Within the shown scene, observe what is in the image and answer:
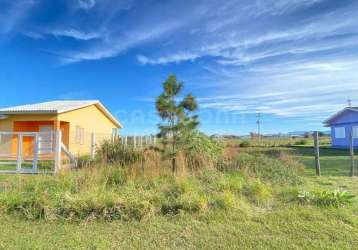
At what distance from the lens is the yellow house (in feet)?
46.9

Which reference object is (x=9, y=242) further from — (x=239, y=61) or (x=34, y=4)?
(x=239, y=61)

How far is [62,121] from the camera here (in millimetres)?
15484

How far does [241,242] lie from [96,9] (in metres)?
9.45

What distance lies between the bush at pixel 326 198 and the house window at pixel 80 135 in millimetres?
15801

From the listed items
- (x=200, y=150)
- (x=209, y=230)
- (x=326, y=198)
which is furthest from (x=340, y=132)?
(x=209, y=230)

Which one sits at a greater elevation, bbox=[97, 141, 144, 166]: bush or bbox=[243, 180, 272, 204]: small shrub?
bbox=[97, 141, 144, 166]: bush

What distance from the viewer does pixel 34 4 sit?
8.71 meters

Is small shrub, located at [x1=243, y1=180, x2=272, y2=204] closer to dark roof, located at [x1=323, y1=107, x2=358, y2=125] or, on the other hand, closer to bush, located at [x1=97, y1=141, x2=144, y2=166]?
bush, located at [x1=97, y1=141, x2=144, y2=166]

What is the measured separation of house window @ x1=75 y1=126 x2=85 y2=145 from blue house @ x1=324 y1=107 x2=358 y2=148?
2465 cm


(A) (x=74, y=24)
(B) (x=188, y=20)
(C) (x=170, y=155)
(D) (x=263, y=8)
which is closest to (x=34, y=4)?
(A) (x=74, y=24)

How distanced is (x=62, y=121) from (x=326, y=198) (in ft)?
51.3

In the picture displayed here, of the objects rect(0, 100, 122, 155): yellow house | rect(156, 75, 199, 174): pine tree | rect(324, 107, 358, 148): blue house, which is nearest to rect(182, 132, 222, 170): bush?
rect(156, 75, 199, 174): pine tree

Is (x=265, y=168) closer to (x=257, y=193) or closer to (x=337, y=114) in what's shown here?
(x=257, y=193)

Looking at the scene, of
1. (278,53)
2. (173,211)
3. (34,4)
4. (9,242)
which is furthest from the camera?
(278,53)
